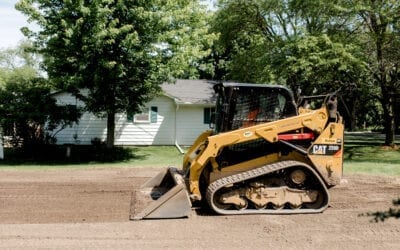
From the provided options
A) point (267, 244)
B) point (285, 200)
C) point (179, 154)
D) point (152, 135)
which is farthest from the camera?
point (152, 135)

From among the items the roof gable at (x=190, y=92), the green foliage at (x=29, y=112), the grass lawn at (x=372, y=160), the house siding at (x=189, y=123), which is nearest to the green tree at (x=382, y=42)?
the grass lawn at (x=372, y=160)

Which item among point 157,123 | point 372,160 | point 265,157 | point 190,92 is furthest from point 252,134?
point 190,92

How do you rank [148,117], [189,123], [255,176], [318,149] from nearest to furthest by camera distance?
[255,176] → [318,149] → [148,117] → [189,123]

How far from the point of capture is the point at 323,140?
957cm

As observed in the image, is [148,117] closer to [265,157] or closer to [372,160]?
[372,160]

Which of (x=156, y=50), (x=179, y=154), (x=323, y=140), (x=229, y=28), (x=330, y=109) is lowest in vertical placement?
(x=179, y=154)

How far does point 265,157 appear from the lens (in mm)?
9797

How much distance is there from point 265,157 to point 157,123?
682 inches

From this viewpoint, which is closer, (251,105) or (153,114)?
(251,105)

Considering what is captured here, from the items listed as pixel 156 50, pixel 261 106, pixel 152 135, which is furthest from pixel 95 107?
pixel 261 106

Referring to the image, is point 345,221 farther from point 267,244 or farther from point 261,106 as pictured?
point 261,106

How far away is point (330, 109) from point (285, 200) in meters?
2.07

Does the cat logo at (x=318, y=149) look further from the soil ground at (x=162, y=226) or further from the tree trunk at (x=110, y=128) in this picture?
the tree trunk at (x=110, y=128)

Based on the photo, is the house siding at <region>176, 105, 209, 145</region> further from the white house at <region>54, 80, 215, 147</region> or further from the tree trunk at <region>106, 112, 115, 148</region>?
the tree trunk at <region>106, 112, 115, 148</region>
